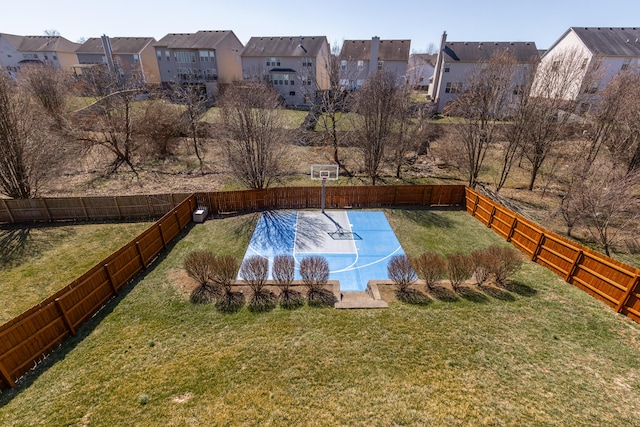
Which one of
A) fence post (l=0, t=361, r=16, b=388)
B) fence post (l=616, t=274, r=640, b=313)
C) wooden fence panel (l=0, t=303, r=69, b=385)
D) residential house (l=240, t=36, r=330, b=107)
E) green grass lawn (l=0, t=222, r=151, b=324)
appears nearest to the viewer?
fence post (l=0, t=361, r=16, b=388)

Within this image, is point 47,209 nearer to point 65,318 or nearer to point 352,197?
point 65,318

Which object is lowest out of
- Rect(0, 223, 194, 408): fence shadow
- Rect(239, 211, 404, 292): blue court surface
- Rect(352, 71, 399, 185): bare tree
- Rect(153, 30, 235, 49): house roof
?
Rect(0, 223, 194, 408): fence shadow

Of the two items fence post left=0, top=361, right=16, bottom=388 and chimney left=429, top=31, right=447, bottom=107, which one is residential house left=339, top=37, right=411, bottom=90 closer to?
chimney left=429, top=31, right=447, bottom=107

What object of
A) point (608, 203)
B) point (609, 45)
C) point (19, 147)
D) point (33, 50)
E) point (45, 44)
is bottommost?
point (608, 203)

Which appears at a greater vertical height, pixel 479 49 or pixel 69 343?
pixel 479 49

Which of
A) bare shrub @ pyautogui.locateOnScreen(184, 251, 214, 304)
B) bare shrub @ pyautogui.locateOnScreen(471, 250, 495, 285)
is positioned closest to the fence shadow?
bare shrub @ pyautogui.locateOnScreen(184, 251, 214, 304)

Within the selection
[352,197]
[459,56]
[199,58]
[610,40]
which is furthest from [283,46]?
[610,40]

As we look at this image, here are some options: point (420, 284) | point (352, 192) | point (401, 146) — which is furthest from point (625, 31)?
point (420, 284)
